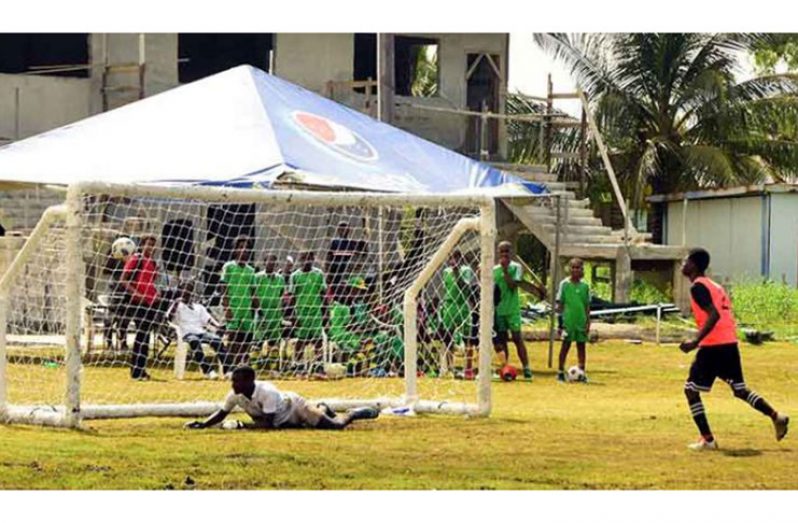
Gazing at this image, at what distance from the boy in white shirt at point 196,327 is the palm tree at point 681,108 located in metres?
23.6

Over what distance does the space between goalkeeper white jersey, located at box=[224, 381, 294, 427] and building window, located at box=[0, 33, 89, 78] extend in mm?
18175

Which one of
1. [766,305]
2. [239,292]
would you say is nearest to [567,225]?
[766,305]

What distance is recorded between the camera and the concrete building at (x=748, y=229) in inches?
1480

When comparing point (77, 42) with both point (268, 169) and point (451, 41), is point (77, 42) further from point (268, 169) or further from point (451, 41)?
point (268, 169)

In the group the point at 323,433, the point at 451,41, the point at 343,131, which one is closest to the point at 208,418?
the point at 323,433

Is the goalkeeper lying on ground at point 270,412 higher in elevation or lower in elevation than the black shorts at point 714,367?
lower

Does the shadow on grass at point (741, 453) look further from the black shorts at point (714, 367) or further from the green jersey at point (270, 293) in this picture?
the green jersey at point (270, 293)

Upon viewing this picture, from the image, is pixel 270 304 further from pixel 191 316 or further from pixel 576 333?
pixel 576 333

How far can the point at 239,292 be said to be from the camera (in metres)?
20.0

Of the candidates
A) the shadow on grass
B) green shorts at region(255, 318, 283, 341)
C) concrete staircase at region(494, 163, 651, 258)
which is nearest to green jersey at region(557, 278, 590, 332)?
green shorts at region(255, 318, 283, 341)

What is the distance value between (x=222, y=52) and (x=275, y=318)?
52.4 feet

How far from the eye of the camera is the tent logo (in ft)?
71.5

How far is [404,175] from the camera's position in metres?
21.7

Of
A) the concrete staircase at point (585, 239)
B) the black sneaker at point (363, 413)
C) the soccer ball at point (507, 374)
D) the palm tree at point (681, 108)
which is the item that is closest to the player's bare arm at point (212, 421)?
the black sneaker at point (363, 413)
